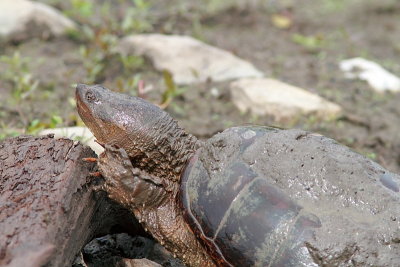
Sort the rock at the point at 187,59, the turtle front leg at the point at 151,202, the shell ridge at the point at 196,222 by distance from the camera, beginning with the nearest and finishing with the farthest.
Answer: the shell ridge at the point at 196,222, the turtle front leg at the point at 151,202, the rock at the point at 187,59

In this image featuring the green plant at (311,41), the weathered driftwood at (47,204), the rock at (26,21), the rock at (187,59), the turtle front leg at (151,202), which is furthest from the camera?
the green plant at (311,41)

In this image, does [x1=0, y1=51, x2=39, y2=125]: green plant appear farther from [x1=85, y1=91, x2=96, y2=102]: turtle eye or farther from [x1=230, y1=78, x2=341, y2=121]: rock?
[x1=230, y1=78, x2=341, y2=121]: rock

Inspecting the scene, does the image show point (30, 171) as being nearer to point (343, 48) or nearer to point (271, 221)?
point (271, 221)

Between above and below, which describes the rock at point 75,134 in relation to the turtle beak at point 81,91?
below

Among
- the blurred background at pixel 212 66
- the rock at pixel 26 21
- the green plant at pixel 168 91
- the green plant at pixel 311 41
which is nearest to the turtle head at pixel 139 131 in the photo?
the blurred background at pixel 212 66

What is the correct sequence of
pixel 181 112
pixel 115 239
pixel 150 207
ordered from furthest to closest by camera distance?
pixel 181 112 < pixel 115 239 < pixel 150 207

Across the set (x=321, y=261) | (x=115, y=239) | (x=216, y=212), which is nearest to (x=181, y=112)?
(x=115, y=239)

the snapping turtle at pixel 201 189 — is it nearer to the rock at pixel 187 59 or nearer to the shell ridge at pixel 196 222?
the shell ridge at pixel 196 222
